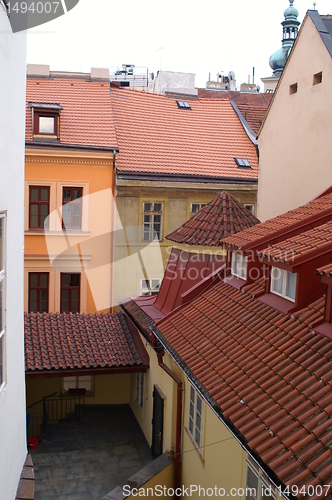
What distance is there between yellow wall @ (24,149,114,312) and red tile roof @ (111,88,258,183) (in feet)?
3.56

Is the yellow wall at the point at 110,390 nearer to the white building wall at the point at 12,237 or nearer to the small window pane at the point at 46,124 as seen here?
the white building wall at the point at 12,237

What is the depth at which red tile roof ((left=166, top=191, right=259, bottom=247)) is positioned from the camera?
11.0 meters

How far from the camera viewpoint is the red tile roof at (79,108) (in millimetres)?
18938

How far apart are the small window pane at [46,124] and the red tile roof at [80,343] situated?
7605 millimetres

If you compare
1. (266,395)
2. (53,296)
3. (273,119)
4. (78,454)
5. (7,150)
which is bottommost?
(78,454)

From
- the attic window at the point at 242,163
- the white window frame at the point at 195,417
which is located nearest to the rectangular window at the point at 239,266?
Answer: the white window frame at the point at 195,417

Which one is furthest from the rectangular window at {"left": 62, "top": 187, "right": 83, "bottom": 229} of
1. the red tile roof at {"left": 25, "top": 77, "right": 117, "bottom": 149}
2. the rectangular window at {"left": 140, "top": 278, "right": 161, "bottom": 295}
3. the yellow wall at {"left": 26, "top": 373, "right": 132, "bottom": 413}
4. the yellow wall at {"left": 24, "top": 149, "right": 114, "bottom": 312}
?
the yellow wall at {"left": 26, "top": 373, "right": 132, "bottom": 413}

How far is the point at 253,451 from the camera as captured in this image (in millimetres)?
5055

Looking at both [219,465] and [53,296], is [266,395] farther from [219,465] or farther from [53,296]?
[53,296]

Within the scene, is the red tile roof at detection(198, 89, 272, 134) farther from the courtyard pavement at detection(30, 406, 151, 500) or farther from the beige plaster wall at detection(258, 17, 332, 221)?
the courtyard pavement at detection(30, 406, 151, 500)

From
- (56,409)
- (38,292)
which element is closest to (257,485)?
(56,409)

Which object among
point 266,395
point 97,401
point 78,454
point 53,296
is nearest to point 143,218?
point 53,296

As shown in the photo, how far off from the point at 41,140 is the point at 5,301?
14429mm

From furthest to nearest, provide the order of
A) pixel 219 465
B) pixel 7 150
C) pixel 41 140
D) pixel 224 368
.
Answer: pixel 41 140 < pixel 219 465 < pixel 224 368 < pixel 7 150
